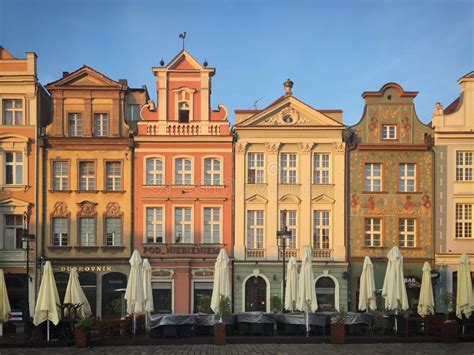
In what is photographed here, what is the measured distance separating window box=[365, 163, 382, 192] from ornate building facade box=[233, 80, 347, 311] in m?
1.49

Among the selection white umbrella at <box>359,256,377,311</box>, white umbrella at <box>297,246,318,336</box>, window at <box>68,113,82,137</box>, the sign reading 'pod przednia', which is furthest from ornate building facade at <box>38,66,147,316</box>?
white umbrella at <box>359,256,377,311</box>

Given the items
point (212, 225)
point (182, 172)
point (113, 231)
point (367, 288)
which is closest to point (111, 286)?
point (113, 231)

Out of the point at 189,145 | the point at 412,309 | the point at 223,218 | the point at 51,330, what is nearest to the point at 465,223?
the point at 412,309

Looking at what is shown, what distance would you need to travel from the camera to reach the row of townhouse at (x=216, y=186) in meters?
31.2

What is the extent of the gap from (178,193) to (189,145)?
→ 2.61 m

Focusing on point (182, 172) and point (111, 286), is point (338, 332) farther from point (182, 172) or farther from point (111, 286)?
point (111, 286)

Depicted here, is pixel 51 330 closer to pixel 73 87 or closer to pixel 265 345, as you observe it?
pixel 265 345

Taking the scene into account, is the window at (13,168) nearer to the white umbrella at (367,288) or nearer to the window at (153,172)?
the window at (153,172)

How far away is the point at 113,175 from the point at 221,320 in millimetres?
13400

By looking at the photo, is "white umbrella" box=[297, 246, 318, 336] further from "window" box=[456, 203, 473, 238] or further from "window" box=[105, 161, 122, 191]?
"window" box=[105, 161, 122, 191]

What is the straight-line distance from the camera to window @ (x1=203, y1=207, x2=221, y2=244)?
104ft

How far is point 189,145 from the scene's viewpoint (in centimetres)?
3164

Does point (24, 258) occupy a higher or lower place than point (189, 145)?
lower

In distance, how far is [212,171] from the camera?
31.8 metres
